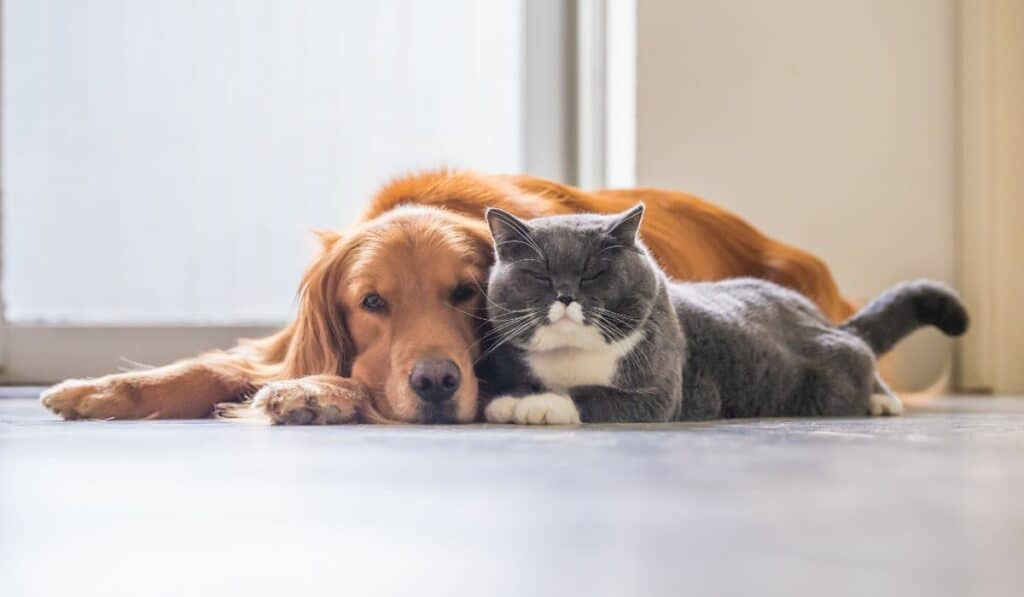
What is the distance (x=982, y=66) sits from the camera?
2812mm

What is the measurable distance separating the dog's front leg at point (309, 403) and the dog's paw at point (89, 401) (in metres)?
0.20

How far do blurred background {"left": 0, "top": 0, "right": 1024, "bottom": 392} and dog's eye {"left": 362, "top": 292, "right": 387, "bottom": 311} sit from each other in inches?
48.2

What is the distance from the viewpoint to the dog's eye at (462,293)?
167cm

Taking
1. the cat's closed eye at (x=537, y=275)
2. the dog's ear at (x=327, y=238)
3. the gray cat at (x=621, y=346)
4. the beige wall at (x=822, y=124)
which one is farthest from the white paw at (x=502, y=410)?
the beige wall at (x=822, y=124)

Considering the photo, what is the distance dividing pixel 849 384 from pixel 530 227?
57 centimetres

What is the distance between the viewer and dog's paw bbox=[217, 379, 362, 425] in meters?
1.55

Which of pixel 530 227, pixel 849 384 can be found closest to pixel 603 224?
pixel 530 227

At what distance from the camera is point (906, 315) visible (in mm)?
1958

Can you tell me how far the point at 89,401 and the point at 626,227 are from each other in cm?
80

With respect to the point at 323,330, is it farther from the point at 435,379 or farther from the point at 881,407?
Answer: the point at 881,407

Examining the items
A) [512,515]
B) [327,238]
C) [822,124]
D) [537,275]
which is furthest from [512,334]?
[822,124]

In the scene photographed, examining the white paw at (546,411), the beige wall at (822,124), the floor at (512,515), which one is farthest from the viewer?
the beige wall at (822,124)

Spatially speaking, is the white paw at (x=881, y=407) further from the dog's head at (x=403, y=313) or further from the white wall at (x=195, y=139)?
the white wall at (x=195, y=139)

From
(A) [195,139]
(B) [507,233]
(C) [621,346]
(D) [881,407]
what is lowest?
(D) [881,407]
